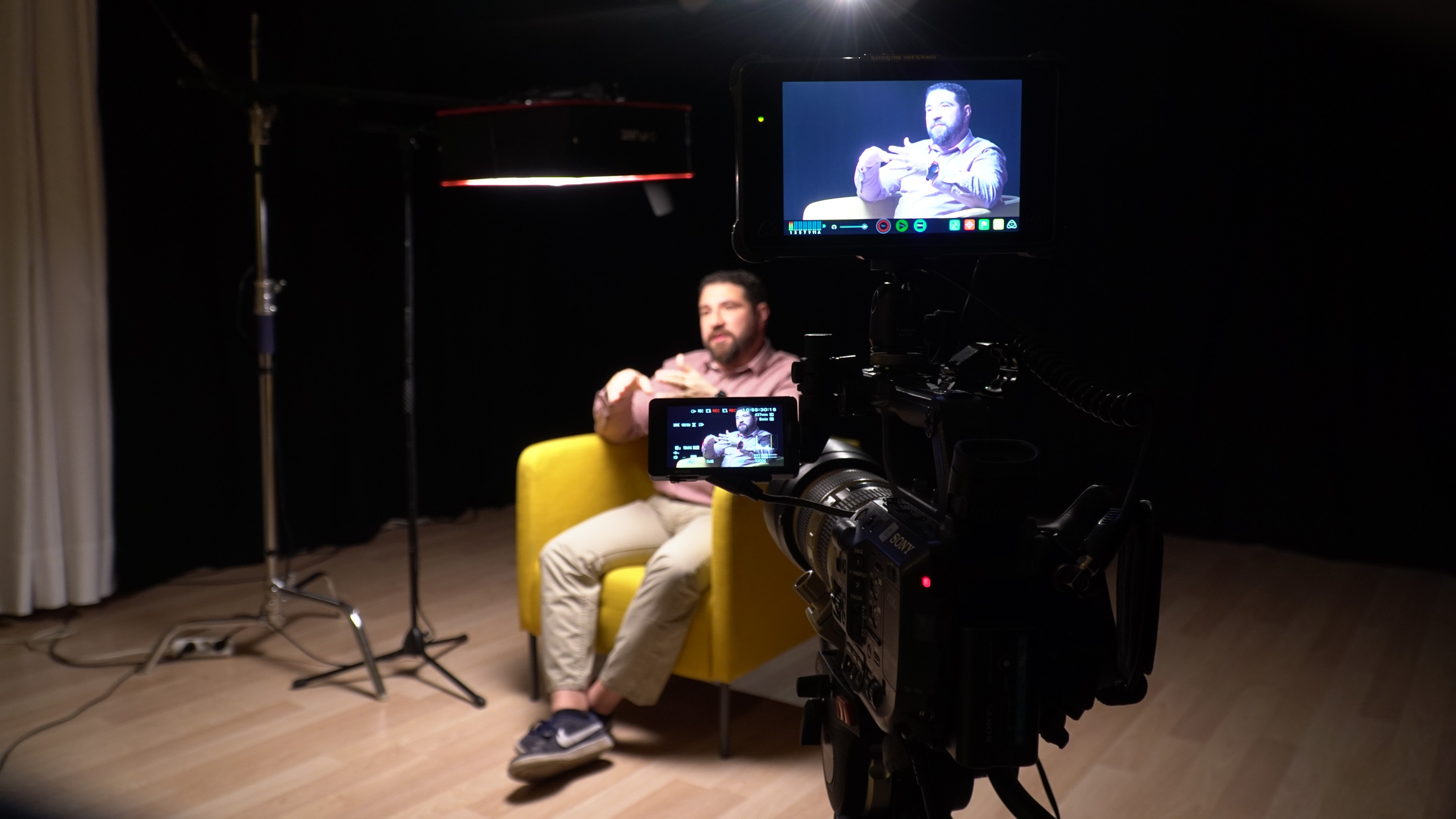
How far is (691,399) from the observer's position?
1.20 meters

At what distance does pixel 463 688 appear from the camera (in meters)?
2.69

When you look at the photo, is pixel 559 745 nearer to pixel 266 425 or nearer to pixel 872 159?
pixel 266 425

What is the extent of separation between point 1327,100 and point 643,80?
2531 mm

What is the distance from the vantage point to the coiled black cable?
0.86 m

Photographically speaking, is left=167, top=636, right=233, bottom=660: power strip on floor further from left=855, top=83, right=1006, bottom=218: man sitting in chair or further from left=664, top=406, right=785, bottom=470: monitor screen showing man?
left=855, top=83, right=1006, bottom=218: man sitting in chair

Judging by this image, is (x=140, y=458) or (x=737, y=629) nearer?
(x=737, y=629)

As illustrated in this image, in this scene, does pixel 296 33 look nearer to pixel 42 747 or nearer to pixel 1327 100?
pixel 42 747

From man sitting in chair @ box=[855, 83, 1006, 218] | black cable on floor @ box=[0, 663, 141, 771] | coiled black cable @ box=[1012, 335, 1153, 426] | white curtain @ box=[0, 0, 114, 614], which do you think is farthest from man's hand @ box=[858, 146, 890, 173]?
white curtain @ box=[0, 0, 114, 614]

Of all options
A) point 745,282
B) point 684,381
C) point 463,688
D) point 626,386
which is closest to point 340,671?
point 463,688

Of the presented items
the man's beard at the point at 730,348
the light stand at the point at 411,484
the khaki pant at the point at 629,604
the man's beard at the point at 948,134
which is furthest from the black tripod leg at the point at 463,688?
the man's beard at the point at 948,134

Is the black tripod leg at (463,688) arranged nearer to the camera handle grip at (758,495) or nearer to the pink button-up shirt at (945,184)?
the camera handle grip at (758,495)

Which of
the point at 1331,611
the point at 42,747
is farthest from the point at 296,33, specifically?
the point at 1331,611

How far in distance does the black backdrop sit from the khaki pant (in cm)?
146

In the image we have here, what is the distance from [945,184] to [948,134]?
0.05 m
